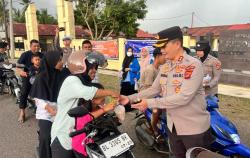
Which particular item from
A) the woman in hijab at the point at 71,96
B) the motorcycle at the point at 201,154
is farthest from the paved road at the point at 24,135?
the motorcycle at the point at 201,154

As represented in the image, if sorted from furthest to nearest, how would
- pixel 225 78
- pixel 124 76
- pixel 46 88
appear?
pixel 225 78, pixel 124 76, pixel 46 88

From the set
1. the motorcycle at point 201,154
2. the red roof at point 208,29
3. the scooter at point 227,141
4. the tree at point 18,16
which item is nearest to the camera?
the motorcycle at point 201,154

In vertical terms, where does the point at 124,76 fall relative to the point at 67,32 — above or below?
below

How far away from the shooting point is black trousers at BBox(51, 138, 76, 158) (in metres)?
2.96

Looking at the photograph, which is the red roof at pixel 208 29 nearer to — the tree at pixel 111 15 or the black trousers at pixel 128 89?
the tree at pixel 111 15

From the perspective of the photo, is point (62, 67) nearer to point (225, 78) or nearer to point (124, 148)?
point (124, 148)

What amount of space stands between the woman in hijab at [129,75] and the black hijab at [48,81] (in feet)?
14.2

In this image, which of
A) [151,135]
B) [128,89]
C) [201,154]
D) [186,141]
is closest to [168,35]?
[186,141]

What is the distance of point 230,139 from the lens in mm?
3447

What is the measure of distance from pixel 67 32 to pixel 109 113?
17711 millimetres

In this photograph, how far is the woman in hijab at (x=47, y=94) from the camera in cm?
372

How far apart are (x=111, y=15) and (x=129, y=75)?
23.4 m

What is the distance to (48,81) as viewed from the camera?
373 cm

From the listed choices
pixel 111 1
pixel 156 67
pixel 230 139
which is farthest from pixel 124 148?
pixel 111 1
